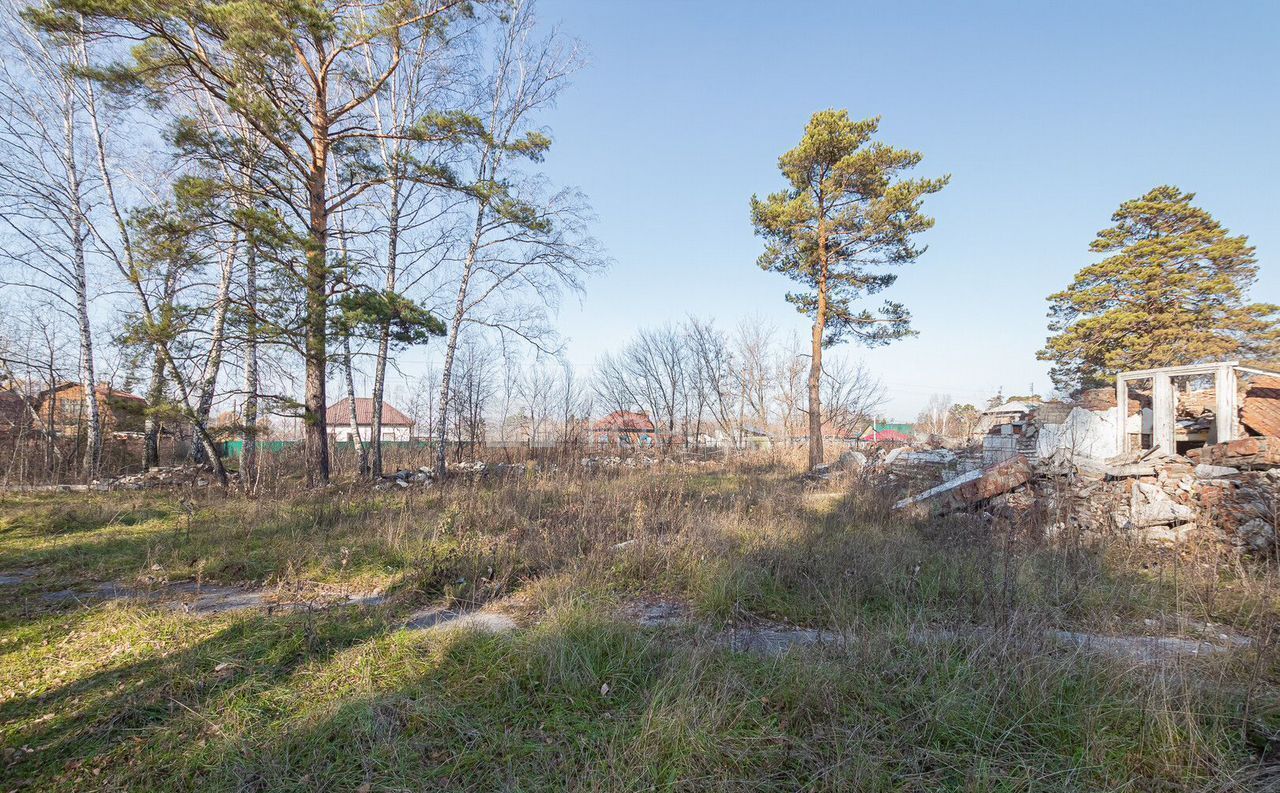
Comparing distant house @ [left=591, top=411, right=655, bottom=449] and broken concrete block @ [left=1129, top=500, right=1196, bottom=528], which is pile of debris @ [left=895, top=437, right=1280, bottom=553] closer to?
broken concrete block @ [left=1129, top=500, right=1196, bottom=528]

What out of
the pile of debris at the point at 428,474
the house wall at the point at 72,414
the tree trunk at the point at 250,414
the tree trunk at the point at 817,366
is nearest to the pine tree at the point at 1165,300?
the tree trunk at the point at 817,366

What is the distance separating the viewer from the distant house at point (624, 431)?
57.7 ft

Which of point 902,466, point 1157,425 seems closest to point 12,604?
point 902,466

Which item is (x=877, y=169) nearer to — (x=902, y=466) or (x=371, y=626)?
(x=902, y=466)

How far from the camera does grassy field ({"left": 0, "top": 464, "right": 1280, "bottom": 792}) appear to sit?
7.32 feet

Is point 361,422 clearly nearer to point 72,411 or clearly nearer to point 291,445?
point 72,411

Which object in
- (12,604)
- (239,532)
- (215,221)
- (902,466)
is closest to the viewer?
(12,604)

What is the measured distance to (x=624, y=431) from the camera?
784 inches

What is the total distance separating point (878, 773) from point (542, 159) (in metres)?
14.0

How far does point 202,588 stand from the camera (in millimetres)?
4801

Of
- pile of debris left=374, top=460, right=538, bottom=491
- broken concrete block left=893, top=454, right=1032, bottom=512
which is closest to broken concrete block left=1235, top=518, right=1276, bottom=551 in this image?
broken concrete block left=893, top=454, right=1032, bottom=512

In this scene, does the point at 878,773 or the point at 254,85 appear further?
the point at 254,85

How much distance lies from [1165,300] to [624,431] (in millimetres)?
23201

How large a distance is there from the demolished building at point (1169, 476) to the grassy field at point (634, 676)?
3.45 ft
